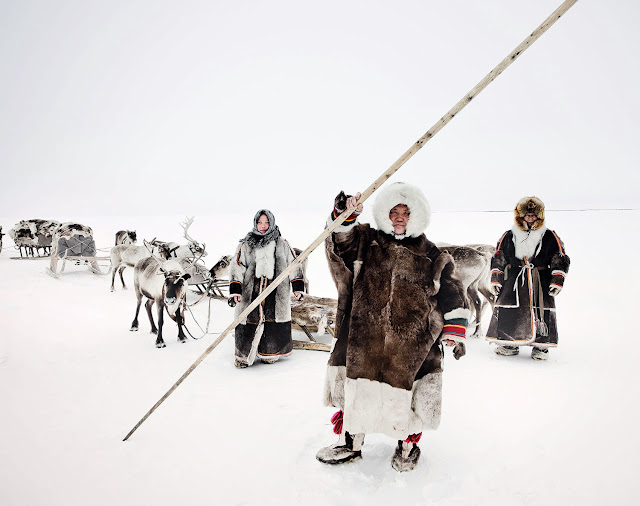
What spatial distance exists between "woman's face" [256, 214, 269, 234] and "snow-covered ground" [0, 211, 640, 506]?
5.64ft

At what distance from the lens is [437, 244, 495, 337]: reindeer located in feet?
20.5

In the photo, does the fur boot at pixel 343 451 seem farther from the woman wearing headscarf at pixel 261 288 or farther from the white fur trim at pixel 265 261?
the white fur trim at pixel 265 261

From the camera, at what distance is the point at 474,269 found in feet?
20.6

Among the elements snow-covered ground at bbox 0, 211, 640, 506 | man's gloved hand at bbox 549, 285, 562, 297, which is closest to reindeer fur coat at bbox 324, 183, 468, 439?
snow-covered ground at bbox 0, 211, 640, 506

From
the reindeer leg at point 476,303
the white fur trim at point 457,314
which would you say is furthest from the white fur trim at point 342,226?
the reindeer leg at point 476,303

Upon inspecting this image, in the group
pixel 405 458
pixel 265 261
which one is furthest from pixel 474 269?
Result: pixel 405 458

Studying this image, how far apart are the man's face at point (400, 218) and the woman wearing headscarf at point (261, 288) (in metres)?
2.31

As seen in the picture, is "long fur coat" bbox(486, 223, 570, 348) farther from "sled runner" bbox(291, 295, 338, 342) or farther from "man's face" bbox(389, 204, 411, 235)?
"man's face" bbox(389, 204, 411, 235)

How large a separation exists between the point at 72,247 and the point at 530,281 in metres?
12.1

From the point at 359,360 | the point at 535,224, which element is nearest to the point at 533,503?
the point at 359,360

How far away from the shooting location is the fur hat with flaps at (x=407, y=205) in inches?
110

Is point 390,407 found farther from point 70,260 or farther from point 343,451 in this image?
point 70,260

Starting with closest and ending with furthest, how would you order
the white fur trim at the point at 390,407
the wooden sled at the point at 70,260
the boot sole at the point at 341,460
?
the white fur trim at the point at 390,407 → the boot sole at the point at 341,460 → the wooden sled at the point at 70,260

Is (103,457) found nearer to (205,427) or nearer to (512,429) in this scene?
(205,427)
